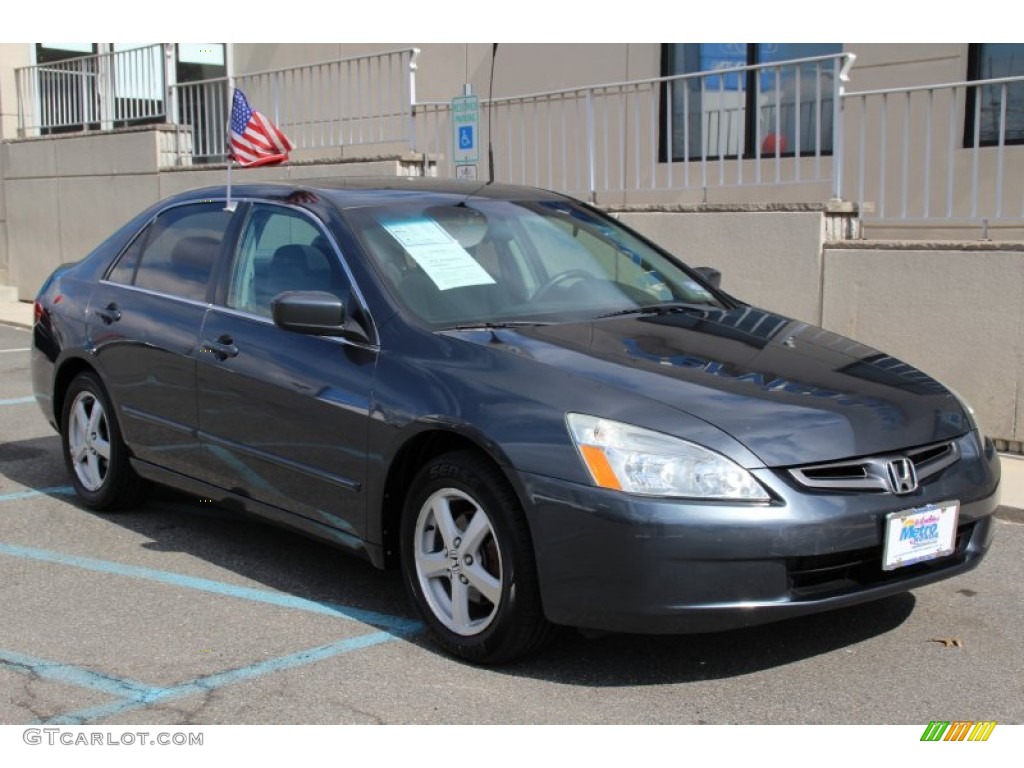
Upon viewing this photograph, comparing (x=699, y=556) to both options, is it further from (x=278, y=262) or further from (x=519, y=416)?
(x=278, y=262)

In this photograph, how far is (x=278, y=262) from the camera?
5.21 m

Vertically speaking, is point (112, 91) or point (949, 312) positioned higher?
point (112, 91)

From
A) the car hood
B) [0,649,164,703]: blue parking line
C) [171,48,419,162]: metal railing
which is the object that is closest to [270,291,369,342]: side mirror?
the car hood

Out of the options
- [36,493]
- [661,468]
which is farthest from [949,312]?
[36,493]

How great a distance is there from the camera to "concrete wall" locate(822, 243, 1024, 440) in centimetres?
735

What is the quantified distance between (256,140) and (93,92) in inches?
169

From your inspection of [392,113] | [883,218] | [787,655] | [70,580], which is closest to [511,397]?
[787,655]

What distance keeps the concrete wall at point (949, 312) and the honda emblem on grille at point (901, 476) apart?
377 centimetres

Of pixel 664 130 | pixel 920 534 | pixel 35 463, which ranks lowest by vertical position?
pixel 35 463

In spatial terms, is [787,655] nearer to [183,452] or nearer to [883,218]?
[183,452]

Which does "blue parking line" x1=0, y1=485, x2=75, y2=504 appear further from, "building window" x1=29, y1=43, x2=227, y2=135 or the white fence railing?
"building window" x1=29, y1=43, x2=227, y2=135

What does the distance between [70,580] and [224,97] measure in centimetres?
946

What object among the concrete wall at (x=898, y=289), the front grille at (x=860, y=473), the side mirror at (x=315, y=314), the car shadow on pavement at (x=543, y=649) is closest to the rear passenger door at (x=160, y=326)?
the car shadow on pavement at (x=543, y=649)

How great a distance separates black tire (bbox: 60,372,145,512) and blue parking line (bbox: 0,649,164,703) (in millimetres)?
1770
